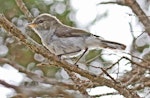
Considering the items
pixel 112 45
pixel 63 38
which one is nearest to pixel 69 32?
pixel 63 38

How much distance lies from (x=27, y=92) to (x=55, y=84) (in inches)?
8.1

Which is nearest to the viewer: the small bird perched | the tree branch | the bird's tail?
the tree branch

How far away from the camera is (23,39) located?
1.82m

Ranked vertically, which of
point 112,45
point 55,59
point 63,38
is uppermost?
point 63,38

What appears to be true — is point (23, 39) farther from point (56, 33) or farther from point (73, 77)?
point (56, 33)

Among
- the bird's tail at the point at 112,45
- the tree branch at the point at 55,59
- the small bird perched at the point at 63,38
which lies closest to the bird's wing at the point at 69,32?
the small bird perched at the point at 63,38

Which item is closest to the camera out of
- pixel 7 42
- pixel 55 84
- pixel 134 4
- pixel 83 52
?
pixel 55 84

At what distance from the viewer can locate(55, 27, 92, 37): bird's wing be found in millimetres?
2340

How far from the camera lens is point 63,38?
94.6 inches

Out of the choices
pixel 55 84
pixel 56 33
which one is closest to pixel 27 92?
pixel 55 84

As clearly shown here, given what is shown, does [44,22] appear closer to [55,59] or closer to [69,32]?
[69,32]

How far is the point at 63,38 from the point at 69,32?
49mm

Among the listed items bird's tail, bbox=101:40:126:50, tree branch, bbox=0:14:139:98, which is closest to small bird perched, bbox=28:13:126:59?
bird's tail, bbox=101:40:126:50

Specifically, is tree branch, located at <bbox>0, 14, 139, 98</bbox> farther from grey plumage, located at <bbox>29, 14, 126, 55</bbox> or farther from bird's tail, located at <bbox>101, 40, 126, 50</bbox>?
grey plumage, located at <bbox>29, 14, 126, 55</bbox>
